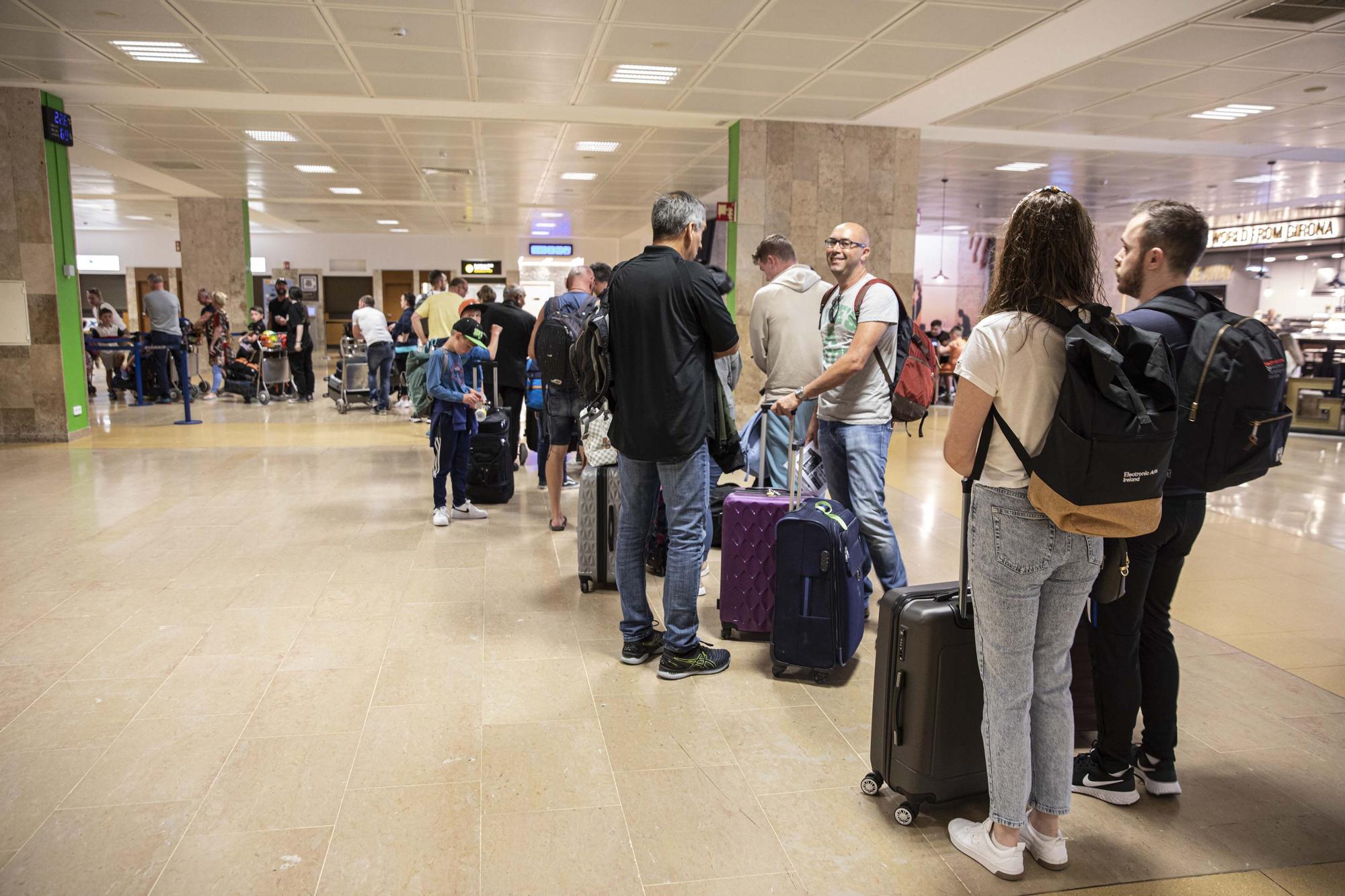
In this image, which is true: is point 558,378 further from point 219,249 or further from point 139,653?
point 219,249

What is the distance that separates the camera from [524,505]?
6.05 m

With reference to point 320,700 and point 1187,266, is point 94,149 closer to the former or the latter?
point 320,700

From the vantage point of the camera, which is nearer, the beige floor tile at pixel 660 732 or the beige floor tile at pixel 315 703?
the beige floor tile at pixel 660 732

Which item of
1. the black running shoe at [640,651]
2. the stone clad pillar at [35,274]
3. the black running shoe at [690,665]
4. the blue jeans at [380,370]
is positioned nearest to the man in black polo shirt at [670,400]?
the black running shoe at [690,665]

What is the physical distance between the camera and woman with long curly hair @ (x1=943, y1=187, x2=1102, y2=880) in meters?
1.82

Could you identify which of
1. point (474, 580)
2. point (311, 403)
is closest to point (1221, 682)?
point (474, 580)

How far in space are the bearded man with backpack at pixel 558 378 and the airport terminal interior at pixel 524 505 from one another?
0.98ft

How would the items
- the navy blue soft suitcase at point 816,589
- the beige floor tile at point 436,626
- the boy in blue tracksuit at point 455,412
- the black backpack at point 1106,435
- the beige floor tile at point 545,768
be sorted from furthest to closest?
the boy in blue tracksuit at point 455,412 < the beige floor tile at point 436,626 < the navy blue soft suitcase at point 816,589 < the beige floor tile at point 545,768 < the black backpack at point 1106,435

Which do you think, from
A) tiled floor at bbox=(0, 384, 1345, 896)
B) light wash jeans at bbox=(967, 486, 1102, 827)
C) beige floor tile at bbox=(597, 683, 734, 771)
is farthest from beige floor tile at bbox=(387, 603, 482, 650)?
light wash jeans at bbox=(967, 486, 1102, 827)

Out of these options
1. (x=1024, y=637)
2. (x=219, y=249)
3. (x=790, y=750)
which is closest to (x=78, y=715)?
(x=790, y=750)

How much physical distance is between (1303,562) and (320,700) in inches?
201

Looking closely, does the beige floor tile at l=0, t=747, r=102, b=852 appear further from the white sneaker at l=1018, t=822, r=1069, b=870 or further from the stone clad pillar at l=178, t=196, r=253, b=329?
the stone clad pillar at l=178, t=196, r=253, b=329

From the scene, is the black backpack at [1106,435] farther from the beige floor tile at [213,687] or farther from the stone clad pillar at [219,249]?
the stone clad pillar at [219,249]

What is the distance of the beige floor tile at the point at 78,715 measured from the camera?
104 inches
